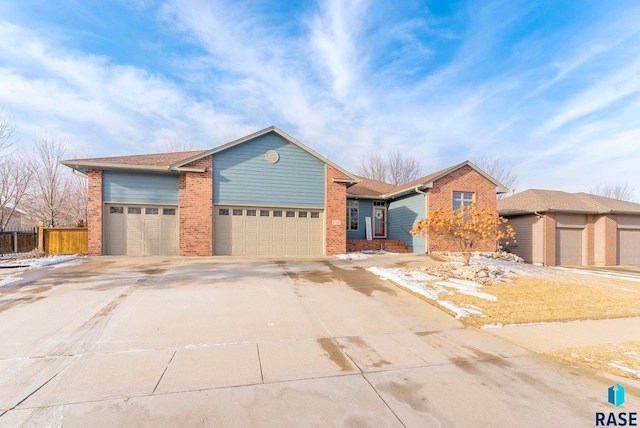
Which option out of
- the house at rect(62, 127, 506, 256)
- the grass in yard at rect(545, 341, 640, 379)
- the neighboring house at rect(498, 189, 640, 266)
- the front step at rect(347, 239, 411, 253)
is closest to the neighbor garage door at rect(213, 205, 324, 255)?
the house at rect(62, 127, 506, 256)

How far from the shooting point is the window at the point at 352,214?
17.7m

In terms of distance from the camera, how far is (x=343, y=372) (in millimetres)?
3502

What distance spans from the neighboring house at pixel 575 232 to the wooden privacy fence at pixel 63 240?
22.4 meters

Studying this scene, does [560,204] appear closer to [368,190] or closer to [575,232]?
[575,232]

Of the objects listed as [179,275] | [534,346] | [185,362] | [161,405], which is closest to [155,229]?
[179,275]

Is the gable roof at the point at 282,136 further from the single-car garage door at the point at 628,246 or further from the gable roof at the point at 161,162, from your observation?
the single-car garage door at the point at 628,246

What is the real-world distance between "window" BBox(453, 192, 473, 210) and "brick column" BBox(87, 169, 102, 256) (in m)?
17.0

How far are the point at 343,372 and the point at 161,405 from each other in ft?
6.27

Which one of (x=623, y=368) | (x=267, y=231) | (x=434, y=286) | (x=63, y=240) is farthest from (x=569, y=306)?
(x=63, y=240)

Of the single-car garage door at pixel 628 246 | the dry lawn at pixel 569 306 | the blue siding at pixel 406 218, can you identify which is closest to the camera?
the dry lawn at pixel 569 306

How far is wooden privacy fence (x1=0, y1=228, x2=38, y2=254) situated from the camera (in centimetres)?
1455

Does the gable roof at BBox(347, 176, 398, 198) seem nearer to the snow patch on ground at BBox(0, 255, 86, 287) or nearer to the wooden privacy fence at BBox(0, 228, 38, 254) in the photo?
the snow patch on ground at BBox(0, 255, 86, 287)

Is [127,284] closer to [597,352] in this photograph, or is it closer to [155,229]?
[155,229]

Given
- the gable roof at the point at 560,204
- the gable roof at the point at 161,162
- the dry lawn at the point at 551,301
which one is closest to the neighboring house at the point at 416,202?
the gable roof at the point at 560,204
